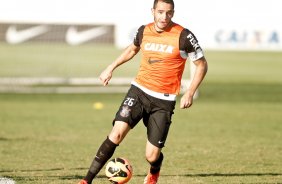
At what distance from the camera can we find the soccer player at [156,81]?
30.6 ft

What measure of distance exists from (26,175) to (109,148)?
200 centimetres

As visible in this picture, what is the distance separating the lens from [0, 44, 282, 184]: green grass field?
1132cm

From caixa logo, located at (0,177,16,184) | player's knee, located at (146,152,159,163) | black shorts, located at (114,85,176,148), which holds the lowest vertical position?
caixa logo, located at (0,177,16,184)

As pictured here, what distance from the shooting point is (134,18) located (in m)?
29.3

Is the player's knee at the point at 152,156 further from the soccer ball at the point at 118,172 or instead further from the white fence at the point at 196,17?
the white fence at the point at 196,17

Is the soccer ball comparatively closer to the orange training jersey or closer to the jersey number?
the jersey number

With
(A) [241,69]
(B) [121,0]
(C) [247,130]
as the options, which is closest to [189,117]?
(C) [247,130]

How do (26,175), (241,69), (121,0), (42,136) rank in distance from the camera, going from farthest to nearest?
(241,69) → (121,0) → (42,136) → (26,175)

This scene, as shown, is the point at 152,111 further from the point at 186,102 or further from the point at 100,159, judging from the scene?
the point at 100,159

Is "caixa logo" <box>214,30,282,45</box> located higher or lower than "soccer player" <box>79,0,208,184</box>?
lower

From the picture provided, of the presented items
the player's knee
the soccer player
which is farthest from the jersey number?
the player's knee

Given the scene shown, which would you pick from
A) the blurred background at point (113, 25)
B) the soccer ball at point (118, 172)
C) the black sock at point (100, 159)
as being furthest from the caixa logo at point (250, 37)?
the black sock at point (100, 159)

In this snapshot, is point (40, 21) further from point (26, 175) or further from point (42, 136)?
point (26, 175)

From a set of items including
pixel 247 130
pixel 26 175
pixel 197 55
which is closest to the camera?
Answer: pixel 197 55
